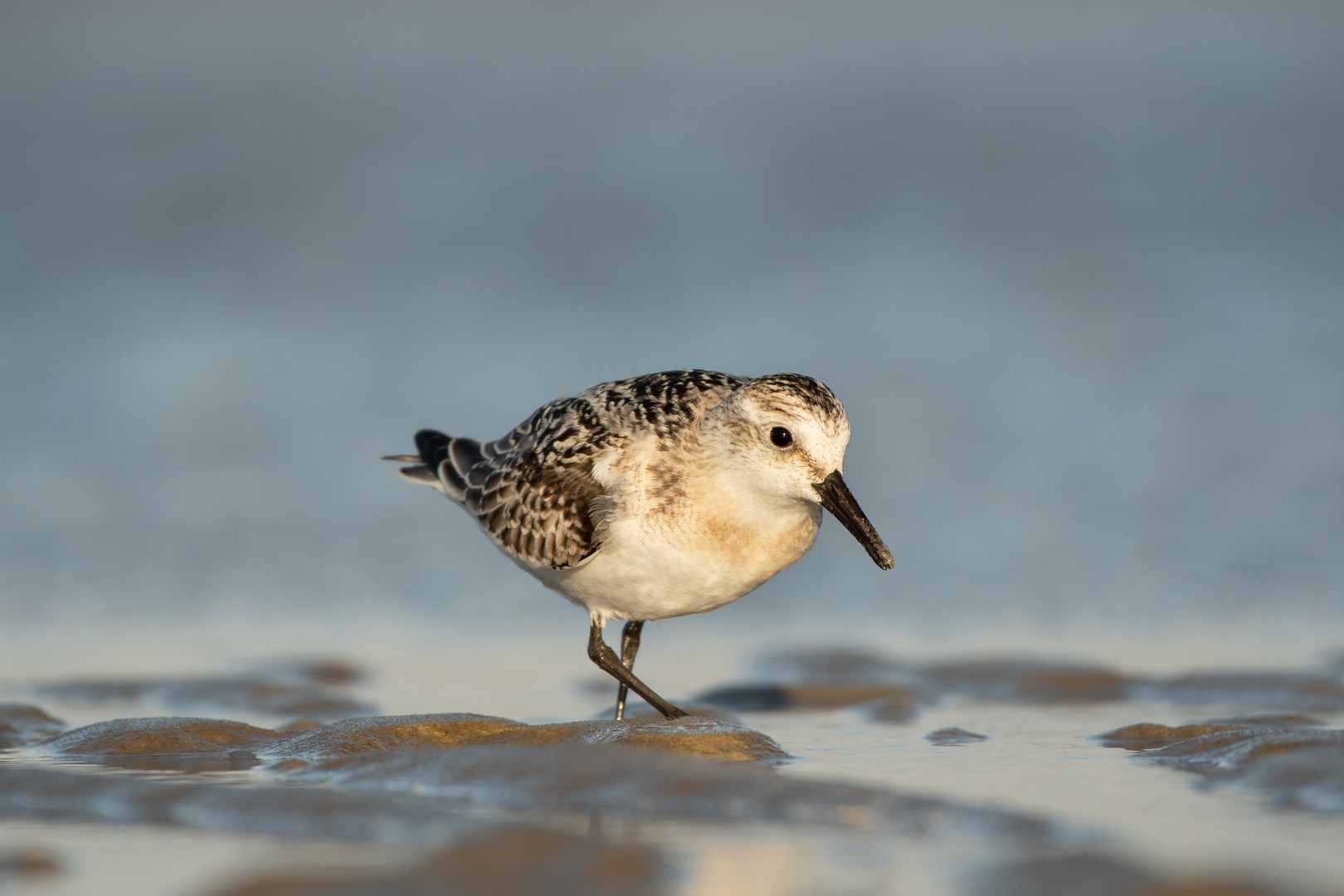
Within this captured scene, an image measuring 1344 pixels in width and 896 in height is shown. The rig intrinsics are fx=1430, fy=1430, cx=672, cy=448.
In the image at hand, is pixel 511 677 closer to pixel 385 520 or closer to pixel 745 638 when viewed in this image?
pixel 745 638

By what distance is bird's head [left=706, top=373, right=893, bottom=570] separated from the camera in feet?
17.8

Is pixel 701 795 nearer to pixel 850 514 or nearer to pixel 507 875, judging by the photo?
pixel 507 875

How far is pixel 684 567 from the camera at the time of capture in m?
5.79

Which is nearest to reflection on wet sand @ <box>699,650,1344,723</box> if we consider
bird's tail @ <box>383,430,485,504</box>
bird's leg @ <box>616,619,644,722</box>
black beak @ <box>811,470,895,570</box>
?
bird's leg @ <box>616,619,644,722</box>

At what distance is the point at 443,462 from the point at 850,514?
2.73 m

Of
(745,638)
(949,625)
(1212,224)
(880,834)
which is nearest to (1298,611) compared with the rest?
(949,625)

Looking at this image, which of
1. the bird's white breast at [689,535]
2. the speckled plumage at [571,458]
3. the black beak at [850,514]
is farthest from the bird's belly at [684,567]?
the black beak at [850,514]

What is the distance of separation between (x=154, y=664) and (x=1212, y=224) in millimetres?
11613

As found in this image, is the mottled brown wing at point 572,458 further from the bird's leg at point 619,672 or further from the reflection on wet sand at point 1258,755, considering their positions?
the reflection on wet sand at point 1258,755

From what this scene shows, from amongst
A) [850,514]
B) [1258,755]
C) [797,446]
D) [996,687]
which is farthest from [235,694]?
[1258,755]

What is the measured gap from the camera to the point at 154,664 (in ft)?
23.1

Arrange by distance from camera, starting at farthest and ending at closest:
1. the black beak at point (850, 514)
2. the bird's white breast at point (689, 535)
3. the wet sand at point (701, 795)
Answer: the bird's white breast at point (689, 535)
the black beak at point (850, 514)
the wet sand at point (701, 795)

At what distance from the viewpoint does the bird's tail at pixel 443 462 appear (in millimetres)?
7184

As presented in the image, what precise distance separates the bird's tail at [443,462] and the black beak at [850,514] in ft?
7.49
